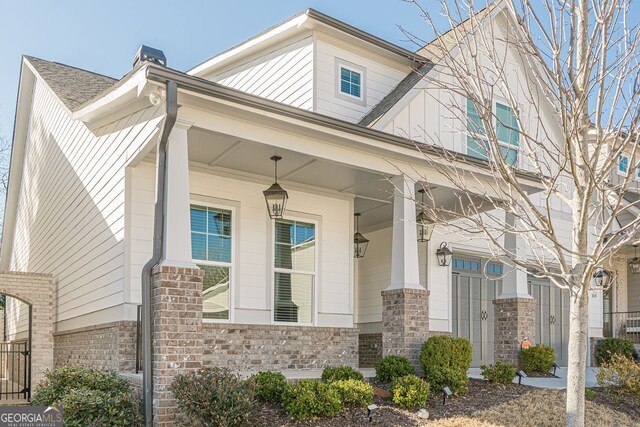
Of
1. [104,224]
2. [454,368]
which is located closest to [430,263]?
[454,368]

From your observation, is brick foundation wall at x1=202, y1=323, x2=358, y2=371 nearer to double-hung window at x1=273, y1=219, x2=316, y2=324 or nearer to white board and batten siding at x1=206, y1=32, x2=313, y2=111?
double-hung window at x1=273, y1=219, x2=316, y2=324

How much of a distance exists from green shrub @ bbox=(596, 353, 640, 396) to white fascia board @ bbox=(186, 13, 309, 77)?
326 inches

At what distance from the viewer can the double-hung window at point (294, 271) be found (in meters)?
10.9

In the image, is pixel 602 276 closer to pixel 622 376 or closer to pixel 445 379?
pixel 622 376

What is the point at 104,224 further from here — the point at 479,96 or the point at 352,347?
the point at 479,96

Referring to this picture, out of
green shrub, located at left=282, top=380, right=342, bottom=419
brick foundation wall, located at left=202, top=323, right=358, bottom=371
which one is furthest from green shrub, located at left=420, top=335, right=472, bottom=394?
brick foundation wall, located at left=202, top=323, right=358, bottom=371

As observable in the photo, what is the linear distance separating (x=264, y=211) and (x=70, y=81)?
626 cm

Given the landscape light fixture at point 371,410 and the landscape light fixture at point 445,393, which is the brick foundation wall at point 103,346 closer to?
the landscape light fixture at point 371,410

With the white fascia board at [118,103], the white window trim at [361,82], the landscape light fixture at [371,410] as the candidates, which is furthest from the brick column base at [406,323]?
the white fascia board at [118,103]

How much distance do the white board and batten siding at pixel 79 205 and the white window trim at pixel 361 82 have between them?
4.62 meters

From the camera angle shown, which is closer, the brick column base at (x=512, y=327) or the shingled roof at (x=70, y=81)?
the brick column base at (x=512, y=327)

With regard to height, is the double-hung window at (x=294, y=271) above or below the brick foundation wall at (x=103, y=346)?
above

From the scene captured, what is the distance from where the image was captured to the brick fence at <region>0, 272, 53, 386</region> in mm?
12188

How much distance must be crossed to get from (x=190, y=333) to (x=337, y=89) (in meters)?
6.70
